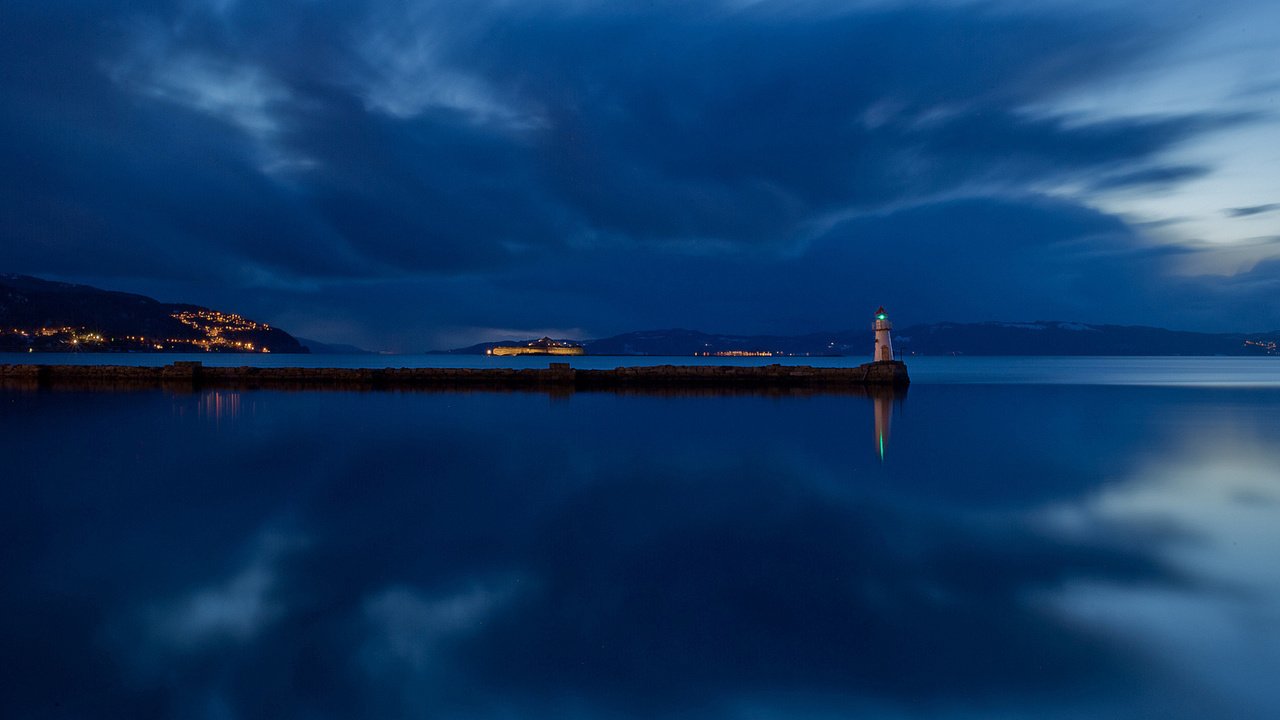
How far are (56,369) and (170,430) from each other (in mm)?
24838

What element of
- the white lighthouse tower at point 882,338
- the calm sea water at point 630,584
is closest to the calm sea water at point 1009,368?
the white lighthouse tower at point 882,338

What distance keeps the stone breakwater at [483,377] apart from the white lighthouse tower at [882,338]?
2424mm

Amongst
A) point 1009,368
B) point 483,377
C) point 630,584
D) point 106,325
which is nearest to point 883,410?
point 483,377

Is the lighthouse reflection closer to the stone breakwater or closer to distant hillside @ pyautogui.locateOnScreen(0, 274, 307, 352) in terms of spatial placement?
the stone breakwater

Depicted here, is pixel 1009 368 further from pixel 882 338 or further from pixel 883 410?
pixel 883 410

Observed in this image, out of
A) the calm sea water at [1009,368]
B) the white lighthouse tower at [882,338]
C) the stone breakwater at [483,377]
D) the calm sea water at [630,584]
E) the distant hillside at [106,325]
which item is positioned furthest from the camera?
the distant hillside at [106,325]

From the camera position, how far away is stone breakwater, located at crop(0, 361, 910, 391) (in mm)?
31750

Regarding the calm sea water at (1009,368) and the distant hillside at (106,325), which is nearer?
the calm sea water at (1009,368)

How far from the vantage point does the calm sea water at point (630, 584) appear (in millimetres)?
3859

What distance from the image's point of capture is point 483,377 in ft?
107

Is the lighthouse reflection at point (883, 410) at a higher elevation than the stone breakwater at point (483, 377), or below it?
below

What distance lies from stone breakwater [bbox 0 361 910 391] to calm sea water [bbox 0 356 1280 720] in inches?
745

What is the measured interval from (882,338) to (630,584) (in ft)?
105

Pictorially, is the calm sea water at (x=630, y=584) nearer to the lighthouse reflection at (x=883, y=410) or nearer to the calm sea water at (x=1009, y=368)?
the lighthouse reflection at (x=883, y=410)
